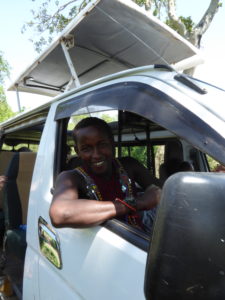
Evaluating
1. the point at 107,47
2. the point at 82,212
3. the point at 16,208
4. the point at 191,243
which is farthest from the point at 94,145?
the point at 16,208

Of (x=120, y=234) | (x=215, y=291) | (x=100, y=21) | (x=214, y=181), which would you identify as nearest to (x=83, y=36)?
(x=100, y=21)

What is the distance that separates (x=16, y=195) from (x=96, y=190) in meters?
1.76

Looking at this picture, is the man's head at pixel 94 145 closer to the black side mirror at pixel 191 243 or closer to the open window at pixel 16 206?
the open window at pixel 16 206

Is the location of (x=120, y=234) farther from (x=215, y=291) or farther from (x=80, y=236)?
(x=215, y=291)

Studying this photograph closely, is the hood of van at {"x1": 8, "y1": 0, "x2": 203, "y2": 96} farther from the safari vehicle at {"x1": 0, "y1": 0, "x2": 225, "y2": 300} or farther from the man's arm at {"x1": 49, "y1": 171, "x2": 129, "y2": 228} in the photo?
the man's arm at {"x1": 49, "y1": 171, "x2": 129, "y2": 228}

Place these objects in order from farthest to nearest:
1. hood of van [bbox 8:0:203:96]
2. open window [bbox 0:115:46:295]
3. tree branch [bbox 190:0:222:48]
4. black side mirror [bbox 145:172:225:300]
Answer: tree branch [bbox 190:0:222:48], open window [bbox 0:115:46:295], hood of van [bbox 8:0:203:96], black side mirror [bbox 145:172:225:300]

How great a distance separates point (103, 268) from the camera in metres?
1.26

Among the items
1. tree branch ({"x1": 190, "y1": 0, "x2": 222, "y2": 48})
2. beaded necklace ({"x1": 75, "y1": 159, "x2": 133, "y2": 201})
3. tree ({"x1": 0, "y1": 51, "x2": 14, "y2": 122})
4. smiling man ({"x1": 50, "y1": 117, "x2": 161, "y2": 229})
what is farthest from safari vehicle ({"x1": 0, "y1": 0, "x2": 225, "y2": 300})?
tree ({"x1": 0, "y1": 51, "x2": 14, "y2": 122})

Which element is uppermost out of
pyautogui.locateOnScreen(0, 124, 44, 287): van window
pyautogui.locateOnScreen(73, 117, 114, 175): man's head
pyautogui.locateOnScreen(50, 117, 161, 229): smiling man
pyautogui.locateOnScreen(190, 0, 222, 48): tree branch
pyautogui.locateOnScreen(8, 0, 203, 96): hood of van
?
pyautogui.locateOnScreen(190, 0, 222, 48): tree branch

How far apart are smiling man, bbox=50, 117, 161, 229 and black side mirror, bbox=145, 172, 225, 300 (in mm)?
588

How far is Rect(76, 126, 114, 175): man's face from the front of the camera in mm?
1725

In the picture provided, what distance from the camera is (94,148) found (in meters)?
1.73

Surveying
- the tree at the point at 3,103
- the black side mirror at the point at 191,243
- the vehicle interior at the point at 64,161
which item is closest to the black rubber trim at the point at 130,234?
the black side mirror at the point at 191,243

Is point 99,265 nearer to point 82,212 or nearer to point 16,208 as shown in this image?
point 82,212
